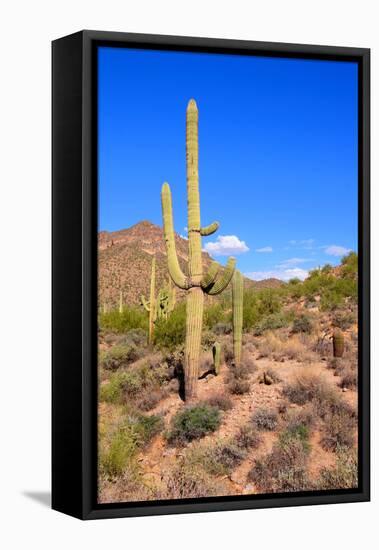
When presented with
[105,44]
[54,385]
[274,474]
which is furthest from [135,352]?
[105,44]

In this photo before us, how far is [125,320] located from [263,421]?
1.95 m

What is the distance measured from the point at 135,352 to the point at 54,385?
93 cm

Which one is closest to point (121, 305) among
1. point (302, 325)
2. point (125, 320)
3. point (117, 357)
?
point (125, 320)

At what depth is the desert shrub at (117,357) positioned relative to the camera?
1548 cm

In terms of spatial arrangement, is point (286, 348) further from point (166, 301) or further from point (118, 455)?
point (118, 455)

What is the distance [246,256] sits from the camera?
1653 centimetres

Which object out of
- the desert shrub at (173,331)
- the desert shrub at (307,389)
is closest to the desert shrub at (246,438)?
the desert shrub at (307,389)

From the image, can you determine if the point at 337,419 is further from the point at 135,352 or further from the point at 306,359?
the point at 135,352

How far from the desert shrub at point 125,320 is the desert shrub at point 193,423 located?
1014 millimetres

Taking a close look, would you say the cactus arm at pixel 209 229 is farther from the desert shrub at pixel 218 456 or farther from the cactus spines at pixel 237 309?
the desert shrub at pixel 218 456

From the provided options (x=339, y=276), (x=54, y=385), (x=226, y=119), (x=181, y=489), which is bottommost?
(x=181, y=489)

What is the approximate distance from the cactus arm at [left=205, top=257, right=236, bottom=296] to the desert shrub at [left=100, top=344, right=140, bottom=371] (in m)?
1.20

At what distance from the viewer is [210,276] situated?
53.8 ft

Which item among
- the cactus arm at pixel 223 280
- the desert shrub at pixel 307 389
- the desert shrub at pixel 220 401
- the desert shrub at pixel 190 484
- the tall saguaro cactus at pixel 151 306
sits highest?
the cactus arm at pixel 223 280
